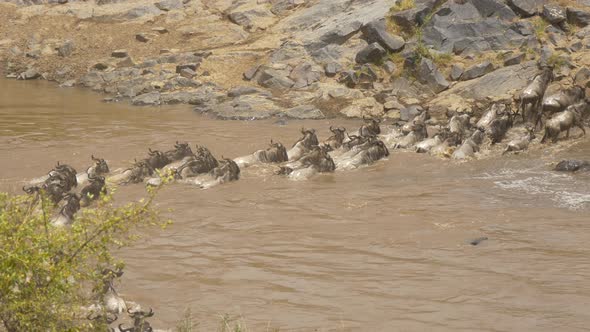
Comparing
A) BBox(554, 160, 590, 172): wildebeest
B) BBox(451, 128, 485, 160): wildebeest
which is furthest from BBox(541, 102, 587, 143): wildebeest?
BBox(554, 160, 590, 172): wildebeest

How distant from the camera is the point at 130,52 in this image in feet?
91.5

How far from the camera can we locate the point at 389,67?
22141 mm

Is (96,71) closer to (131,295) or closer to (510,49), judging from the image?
(510,49)

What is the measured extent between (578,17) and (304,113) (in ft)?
28.9

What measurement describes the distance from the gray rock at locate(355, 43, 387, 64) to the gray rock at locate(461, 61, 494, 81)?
106 inches

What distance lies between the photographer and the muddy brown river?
7770 mm

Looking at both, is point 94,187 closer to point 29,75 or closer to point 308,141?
point 308,141

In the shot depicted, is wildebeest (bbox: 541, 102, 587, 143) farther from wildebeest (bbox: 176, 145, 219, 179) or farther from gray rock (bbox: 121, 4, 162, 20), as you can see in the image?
gray rock (bbox: 121, 4, 162, 20)

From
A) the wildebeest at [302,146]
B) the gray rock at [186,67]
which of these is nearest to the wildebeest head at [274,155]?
the wildebeest at [302,146]

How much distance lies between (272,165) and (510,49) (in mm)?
10342

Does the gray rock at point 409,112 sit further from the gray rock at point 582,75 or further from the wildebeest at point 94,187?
the wildebeest at point 94,187

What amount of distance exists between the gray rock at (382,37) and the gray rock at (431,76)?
1499 millimetres

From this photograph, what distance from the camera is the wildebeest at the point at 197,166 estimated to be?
1333cm

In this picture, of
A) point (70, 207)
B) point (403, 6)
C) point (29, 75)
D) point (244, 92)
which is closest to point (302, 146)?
point (70, 207)
